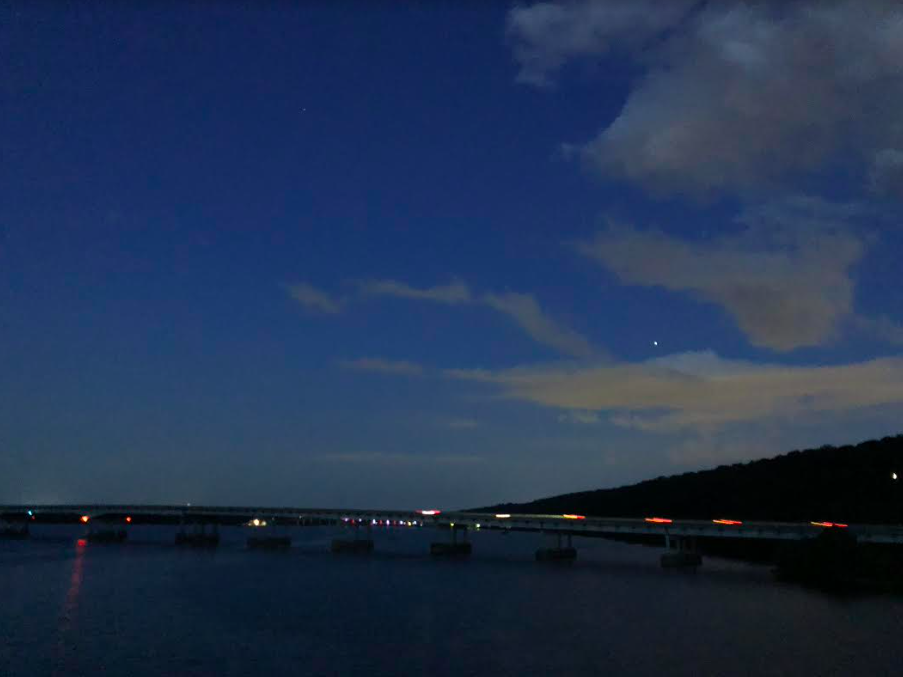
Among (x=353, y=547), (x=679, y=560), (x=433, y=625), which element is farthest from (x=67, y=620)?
(x=353, y=547)

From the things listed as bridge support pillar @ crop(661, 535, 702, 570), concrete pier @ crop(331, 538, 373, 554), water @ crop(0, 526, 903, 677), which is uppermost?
concrete pier @ crop(331, 538, 373, 554)

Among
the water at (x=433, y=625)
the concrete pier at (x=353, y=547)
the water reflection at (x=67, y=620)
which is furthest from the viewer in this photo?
the concrete pier at (x=353, y=547)

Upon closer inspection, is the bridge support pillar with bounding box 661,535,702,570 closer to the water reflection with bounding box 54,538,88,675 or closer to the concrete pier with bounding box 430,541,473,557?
the concrete pier with bounding box 430,541,473,557

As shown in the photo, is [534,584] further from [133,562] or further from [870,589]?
[133,562]

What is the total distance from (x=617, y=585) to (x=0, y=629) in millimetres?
70421

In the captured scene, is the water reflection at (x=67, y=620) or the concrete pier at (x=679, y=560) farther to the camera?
the concrete pier at (x=679, y=560)

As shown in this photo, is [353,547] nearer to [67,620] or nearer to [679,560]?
[679,560]

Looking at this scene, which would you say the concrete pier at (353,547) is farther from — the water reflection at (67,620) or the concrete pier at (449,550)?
the water reflection at (67,620)

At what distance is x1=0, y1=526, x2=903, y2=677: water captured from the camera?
54.2m

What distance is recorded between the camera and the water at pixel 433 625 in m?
54.2

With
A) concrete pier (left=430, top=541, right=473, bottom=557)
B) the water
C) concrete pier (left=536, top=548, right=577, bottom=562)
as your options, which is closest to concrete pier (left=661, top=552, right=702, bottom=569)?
the water

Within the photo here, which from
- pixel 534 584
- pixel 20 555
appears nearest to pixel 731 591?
pixel 534 584

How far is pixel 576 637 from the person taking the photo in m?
64.2

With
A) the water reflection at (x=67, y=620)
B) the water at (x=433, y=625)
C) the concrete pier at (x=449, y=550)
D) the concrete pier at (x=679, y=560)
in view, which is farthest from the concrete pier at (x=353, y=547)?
the concrete pier at (x=679, y=560)
